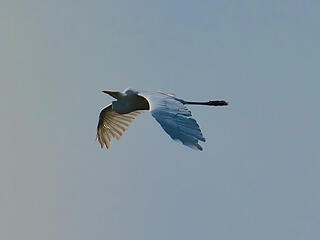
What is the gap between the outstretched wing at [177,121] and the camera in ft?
46.6

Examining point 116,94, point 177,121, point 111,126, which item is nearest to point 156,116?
point 177,121

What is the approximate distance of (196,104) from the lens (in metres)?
22.8

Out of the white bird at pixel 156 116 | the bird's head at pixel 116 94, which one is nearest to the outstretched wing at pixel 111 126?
the white bird at pixel 156 116

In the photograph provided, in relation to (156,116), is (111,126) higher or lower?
higher

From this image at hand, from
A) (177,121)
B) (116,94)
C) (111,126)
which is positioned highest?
(116,94)

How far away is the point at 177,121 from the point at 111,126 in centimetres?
981

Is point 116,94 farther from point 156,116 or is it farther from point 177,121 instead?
point 177,121

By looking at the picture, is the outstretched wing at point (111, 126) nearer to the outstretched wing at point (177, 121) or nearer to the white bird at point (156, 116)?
the white bird at point (156, 116)

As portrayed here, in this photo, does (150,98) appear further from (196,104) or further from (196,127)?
(196,104)

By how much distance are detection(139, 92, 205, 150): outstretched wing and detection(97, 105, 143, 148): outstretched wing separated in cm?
751

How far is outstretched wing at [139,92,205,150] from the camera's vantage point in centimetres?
1420

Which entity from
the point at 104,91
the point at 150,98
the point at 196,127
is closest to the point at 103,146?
the point at 104,91

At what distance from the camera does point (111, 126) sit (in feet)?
81.2

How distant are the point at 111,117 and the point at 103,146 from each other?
87 centimetres
